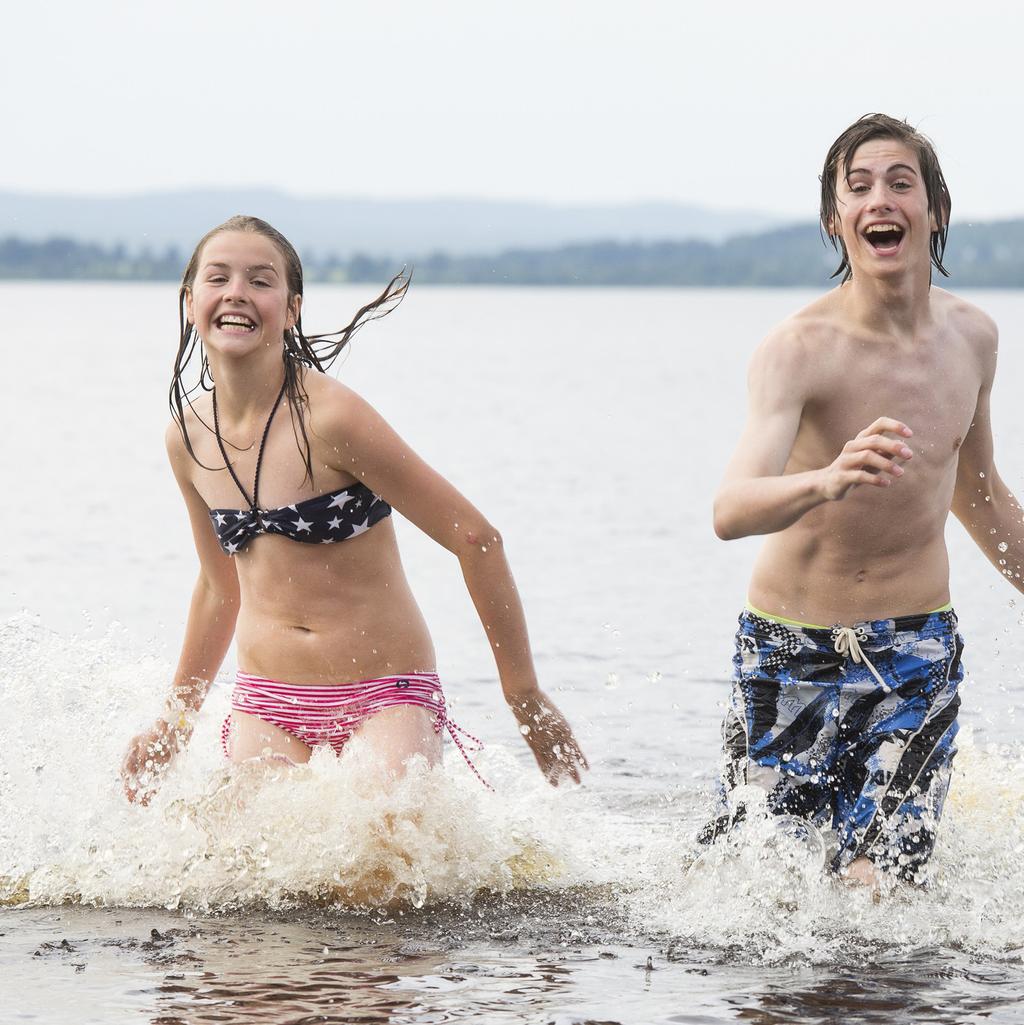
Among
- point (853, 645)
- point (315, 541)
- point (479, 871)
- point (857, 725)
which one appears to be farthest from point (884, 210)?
point (479, 871)

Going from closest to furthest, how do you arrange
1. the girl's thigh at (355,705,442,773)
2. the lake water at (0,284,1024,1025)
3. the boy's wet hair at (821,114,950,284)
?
1. the lake water at (0,284,1024,1025)
2. the boy's wet hair at (821,114,950,284)
3. the girl's thigh at (355,705,442,773)

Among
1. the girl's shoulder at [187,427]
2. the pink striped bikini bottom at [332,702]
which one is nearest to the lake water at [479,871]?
the pink striped bikini bottom at [332,702]

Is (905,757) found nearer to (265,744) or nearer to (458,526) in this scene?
(458,526)

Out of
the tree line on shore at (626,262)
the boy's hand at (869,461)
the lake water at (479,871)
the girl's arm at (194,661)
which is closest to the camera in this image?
the boy's hand at (869,461)

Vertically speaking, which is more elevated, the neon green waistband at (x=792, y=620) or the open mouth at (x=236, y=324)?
the open mouth at (x=236, y=324)

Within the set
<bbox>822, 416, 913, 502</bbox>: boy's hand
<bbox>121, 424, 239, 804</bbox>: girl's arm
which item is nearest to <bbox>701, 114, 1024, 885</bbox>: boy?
<bbox>822, 416, 913, 502</bbox>: boy's hand

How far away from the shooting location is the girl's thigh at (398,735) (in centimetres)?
575

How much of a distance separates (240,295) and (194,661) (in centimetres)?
131

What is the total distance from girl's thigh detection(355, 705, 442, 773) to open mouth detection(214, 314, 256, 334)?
1.28 m

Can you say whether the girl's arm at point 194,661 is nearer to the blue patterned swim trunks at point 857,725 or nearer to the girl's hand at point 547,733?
the girl's hand at point 547,733

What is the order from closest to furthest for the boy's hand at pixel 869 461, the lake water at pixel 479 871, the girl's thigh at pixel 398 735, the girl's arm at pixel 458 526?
the boy's hand at pixel 869 461 → the lake water at pixel 479 871 → the girl's arm at pixel 458 526 → the girl's thigh at pixel 398 735

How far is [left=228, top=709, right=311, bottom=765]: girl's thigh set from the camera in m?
5.88

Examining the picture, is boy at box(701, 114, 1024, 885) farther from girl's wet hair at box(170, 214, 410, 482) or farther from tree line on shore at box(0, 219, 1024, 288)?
tree line on shore at box(0, 219, 1024, 288)

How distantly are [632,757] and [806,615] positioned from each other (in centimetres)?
350
